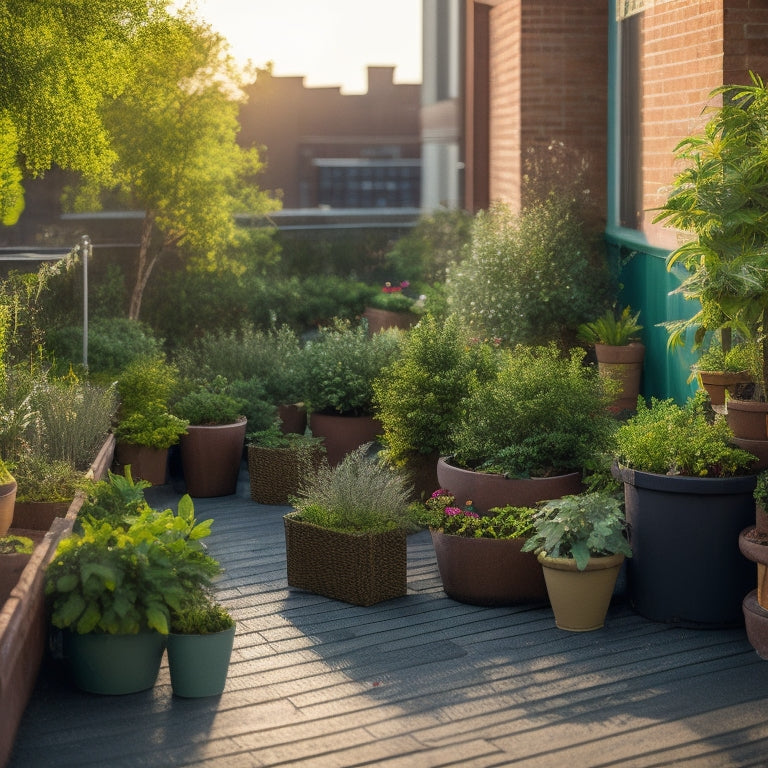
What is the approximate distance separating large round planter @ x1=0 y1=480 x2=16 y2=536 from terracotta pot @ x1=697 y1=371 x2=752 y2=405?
369cm

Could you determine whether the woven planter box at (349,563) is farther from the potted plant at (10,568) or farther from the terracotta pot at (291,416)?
the terracotta pot at (291,416)

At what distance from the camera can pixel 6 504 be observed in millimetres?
5781

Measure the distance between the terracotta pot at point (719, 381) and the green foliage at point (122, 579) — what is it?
3.00 m

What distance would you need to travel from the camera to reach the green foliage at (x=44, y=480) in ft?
20.7

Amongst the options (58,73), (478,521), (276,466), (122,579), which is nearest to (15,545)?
(122,579)

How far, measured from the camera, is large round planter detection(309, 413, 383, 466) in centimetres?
885

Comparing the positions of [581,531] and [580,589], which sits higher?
[581,531]

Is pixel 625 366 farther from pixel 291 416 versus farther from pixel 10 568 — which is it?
pixel 10 568

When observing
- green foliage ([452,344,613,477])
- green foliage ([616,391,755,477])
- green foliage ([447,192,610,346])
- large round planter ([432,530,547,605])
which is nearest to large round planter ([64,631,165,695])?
large round planter ([432,530,547,605])

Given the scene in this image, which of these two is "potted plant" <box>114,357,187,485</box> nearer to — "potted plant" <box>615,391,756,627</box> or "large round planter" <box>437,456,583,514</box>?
"large round planter" <box>437,456,583,514</box>

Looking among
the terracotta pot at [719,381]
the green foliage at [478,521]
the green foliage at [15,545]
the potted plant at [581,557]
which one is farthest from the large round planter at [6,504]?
the terracotta pot at [719,381]

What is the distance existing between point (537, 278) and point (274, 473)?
271 cm

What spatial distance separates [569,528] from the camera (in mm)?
5617

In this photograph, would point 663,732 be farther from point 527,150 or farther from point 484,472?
point 527,150
